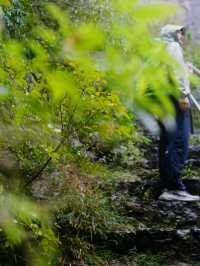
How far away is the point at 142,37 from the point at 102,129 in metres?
1.71

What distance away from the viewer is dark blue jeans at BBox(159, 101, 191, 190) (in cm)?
449

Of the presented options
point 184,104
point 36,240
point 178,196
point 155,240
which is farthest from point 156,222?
point 36,240

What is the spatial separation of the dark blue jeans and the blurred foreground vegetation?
1.96ft

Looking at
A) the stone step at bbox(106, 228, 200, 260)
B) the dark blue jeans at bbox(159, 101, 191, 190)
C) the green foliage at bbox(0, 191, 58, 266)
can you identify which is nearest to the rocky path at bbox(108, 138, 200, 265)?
the stone step at bbox(106, 228, 200, 260)

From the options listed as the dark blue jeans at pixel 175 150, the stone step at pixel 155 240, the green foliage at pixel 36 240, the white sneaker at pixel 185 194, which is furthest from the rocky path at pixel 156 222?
the green foliage at pixel 36 240

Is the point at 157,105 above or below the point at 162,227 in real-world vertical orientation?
above

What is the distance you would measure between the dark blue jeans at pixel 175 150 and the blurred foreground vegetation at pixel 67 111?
0.60 m

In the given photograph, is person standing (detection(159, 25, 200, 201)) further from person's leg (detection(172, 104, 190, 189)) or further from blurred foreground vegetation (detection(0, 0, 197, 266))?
blurred foreground vegetation (detection(0, 0, 197, 266))

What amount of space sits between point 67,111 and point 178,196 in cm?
182

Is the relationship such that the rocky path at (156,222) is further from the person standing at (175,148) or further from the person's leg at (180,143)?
the person's leg at (180,143)

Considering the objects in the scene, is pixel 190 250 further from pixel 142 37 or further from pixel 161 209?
pixel 142 37

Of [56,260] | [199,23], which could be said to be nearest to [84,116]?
[56,260]

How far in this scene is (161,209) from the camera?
4.25 metres

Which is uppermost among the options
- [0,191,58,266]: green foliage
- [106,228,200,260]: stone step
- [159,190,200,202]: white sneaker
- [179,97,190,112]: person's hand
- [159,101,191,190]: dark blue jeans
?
[179,97,190,112]: person's hand
